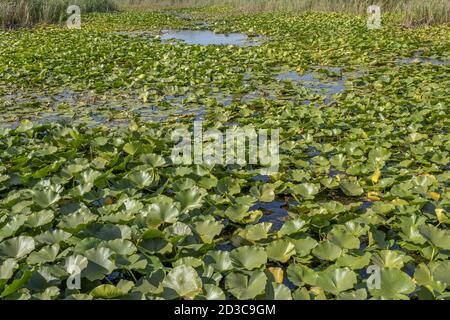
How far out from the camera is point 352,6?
1564cm

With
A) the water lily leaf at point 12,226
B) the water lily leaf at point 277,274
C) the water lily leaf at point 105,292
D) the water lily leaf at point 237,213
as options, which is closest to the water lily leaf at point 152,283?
the water lily leaf at point 105,292

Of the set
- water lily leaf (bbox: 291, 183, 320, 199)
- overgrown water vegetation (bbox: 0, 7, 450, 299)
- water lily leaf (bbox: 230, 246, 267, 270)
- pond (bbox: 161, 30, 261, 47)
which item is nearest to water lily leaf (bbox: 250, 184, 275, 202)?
overgrown water vegetation (bbox: 0, 7, 450, 299)

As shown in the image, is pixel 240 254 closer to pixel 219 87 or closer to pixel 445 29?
pixel 219 87

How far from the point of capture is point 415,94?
5.06 metres

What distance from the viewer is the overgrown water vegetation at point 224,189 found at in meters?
1.81

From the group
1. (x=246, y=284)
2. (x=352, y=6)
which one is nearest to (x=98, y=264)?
(x=246, y=284)

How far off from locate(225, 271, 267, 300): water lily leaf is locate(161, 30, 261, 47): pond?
28.8 ft

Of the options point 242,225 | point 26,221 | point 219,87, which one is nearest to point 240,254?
point 242,225

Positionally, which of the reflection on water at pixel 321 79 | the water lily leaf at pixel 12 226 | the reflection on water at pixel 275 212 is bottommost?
the reflection on water at pixel 275 212

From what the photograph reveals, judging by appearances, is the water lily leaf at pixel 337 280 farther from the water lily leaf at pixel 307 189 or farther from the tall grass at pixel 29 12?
the tall grass at pixel 29 12

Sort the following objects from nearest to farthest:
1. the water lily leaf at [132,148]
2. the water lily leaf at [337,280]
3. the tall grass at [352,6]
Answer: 1. the water lily leaf at [337,280]
2. the water lily leaf at [132,148]
3. the tall grass at [352,6]

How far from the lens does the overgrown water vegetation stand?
1.81 meters

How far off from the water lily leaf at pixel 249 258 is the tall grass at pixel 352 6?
454 inches

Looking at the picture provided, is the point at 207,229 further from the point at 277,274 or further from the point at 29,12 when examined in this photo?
the point at 29,12
